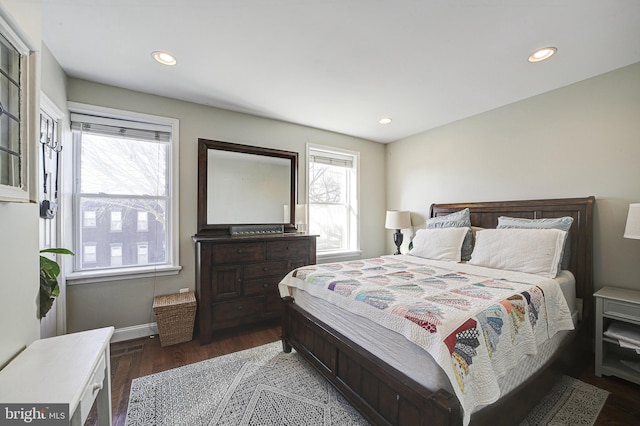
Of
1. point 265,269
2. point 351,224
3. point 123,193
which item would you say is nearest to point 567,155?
point 351,224

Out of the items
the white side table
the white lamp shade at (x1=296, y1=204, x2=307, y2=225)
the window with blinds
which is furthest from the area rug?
the white lamp shade at (x1=296, y1=204, x2=307, y2=225)

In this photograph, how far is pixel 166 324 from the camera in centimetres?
256

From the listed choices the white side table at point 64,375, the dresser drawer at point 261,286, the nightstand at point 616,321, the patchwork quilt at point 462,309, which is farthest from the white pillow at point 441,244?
the white side table at point 64,375

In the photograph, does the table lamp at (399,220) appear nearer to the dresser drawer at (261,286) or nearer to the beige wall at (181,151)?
the beige wall at (181,151)

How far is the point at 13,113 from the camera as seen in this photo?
1.07m

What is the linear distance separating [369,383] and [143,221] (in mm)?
2703

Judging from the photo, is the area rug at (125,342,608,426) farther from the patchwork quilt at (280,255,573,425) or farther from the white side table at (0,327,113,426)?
the white side table at (0,327,113,426)

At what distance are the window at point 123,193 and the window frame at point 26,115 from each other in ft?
5.52

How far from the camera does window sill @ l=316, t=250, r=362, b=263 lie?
155 inches

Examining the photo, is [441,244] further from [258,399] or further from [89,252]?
[89,252]

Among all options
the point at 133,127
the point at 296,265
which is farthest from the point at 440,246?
the point at 133,127

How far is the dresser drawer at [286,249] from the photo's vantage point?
10.0ft

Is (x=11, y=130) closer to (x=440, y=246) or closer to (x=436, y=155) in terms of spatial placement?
(x=440, y=246)

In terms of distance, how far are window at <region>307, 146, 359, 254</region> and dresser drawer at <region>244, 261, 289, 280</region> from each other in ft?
3.19
